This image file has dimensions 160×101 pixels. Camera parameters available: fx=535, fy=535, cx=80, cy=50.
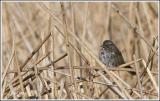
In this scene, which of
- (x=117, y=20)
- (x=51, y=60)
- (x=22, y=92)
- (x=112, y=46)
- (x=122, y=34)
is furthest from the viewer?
(x=117, y=20)

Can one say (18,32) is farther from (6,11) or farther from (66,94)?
(66,94)

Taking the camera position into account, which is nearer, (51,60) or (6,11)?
(51,60)

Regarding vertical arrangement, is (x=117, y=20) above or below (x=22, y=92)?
above

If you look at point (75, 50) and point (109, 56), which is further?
point (109, 56)

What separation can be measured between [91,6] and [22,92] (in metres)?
3.95

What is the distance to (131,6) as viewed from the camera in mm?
6684

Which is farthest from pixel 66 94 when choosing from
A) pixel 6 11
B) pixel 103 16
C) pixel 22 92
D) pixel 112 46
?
pixel 103 16

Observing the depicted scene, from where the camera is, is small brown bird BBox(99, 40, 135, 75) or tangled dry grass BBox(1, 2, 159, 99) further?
small brown bird BBox(99, 40, 135, 75)

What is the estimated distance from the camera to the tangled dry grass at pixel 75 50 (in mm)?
3992

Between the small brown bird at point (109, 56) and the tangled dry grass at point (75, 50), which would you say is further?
the small brown bird at point (109, 56)

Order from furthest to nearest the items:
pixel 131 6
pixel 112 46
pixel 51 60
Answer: pixel 131 6 < pixel 112 46 < pixel 51 60

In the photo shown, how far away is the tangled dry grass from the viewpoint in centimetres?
399

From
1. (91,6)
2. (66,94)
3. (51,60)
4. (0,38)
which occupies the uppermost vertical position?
(91,6)

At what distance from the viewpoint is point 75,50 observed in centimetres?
409
